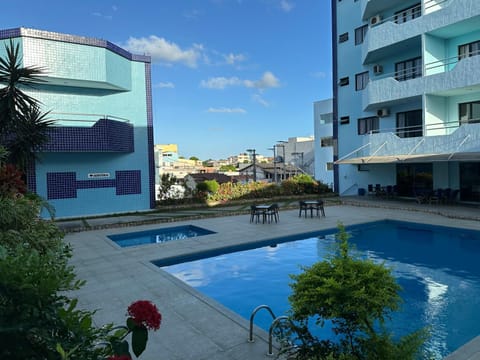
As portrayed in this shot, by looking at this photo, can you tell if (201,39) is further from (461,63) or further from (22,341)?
(22,341)

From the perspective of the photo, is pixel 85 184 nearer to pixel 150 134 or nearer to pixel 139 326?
pixel 150 134

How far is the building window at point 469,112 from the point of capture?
19.6 metres

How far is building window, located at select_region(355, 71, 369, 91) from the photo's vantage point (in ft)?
86.5

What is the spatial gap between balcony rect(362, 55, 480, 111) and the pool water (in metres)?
8.56

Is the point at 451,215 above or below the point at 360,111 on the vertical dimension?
below

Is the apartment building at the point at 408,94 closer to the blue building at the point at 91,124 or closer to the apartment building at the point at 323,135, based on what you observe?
the blue building at the point at 91,124

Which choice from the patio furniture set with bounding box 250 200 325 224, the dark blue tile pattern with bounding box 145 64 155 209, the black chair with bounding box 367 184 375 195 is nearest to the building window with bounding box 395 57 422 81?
the black chair with bounding box 367 184 375 195

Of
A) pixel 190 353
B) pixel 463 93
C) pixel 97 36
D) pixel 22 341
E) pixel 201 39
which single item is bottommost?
pixel 190 353

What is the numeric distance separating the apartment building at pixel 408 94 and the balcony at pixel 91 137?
48.8 ft

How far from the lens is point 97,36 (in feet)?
63.4

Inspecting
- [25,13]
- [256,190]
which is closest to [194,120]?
[256,190]

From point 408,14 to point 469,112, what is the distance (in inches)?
317

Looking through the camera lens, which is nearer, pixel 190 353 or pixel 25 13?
pixel 190 353

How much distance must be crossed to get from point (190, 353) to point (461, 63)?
66.5 ft
